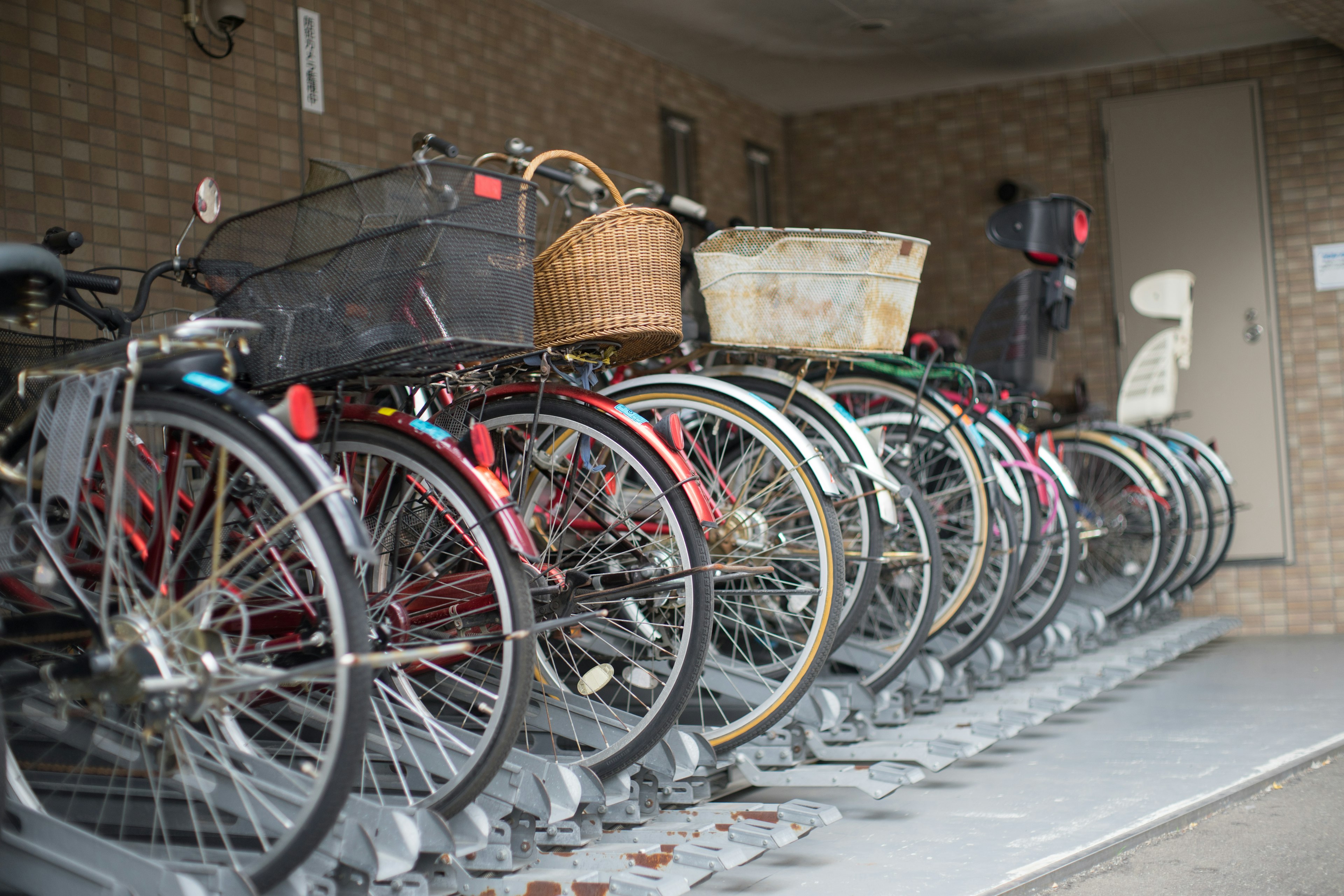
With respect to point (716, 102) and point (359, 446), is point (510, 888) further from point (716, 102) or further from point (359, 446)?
point (716, 102)

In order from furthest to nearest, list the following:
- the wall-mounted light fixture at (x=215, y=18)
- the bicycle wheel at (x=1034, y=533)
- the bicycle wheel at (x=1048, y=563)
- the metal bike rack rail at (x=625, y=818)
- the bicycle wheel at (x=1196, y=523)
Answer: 1. the bicycle wheel at (x=1196, y=523)
2. the bicycle wheel at (x=1048, y=563)
3. the bicycle wheel at (x=1034, y=533)
4. the wall-mounted light fixture at (x=215, y=18)
5. the metal bike rack rail at (x=625, y=818)

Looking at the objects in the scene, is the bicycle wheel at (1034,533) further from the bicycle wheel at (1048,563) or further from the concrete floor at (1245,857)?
the concrete floor at (1245,857)

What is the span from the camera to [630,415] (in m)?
2.24

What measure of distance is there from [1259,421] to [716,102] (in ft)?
10.7

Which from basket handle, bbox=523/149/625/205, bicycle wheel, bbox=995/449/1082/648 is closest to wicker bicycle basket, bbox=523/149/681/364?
basket handle, bbox=523/149/625/205

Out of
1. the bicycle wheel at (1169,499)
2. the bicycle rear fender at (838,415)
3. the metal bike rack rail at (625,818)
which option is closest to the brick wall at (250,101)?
the bicycle rear fender at (838,415)

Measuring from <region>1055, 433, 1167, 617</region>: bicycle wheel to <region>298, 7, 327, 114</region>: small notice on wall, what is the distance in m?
3.22

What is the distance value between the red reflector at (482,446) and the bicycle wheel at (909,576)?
1223 mm

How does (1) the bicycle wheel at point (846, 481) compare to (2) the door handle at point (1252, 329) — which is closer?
(1) the bicycle wheel at point (846, 481)

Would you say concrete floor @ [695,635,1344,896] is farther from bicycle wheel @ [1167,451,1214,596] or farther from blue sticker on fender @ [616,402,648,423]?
bicycle wheel @ [1167,451,1214,596]

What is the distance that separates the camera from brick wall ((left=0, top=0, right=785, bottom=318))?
10.6 feet

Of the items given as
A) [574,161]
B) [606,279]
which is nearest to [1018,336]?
[574,161]

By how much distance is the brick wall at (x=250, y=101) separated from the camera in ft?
10.6

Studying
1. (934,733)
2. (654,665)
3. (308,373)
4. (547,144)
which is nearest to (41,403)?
(308,373)
